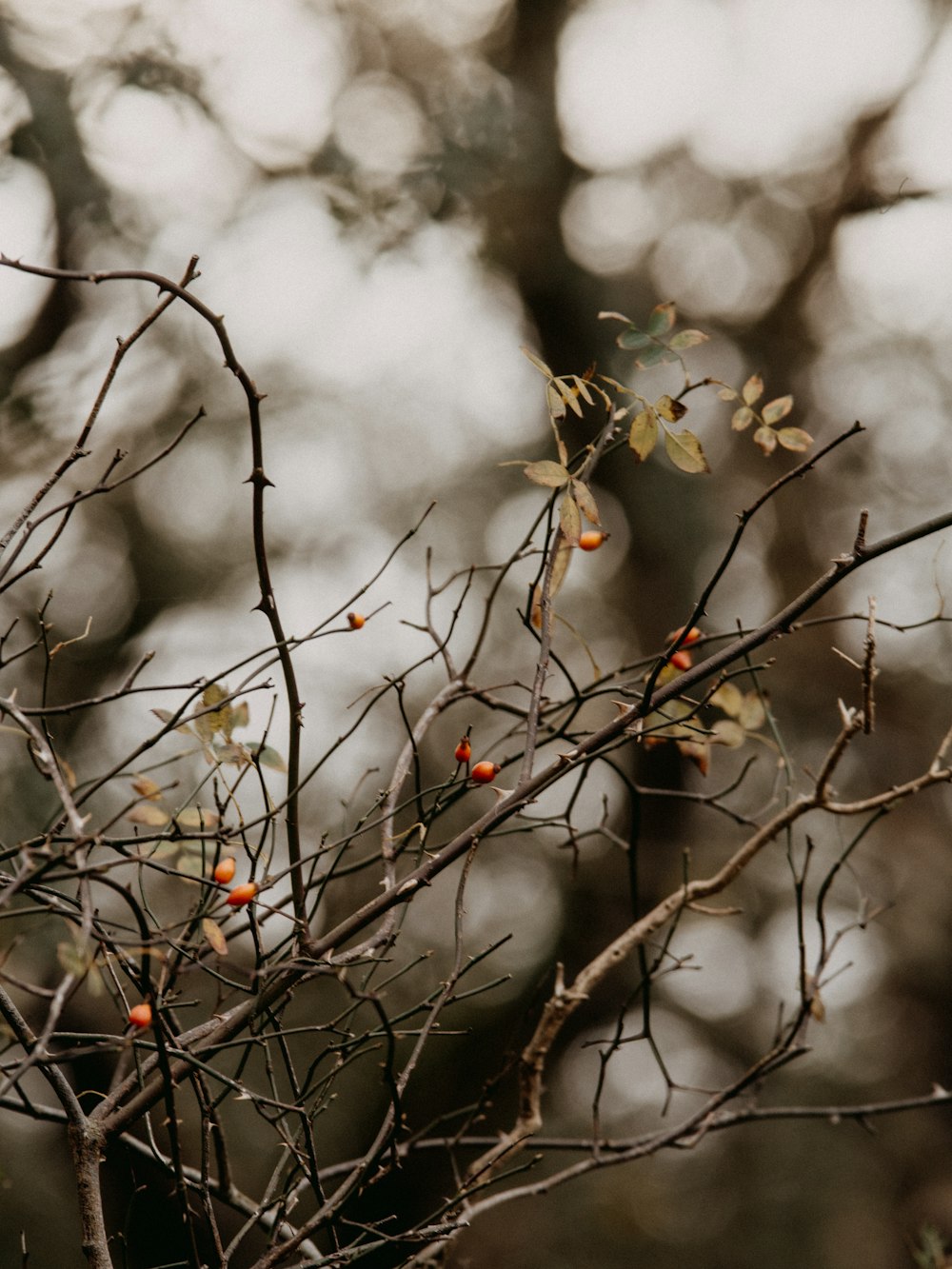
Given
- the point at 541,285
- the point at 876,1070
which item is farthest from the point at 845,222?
the point at 876,1070

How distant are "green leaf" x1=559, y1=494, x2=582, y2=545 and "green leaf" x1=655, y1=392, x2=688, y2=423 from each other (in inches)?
4.8

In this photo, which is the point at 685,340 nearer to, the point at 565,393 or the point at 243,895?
the point at 565,393

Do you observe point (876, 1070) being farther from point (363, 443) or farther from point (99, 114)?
point (99, 114)

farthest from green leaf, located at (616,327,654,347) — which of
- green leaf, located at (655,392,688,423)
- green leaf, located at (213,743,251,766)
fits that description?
green leaf, located at (213,743,251,766)

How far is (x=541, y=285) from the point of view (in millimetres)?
4953

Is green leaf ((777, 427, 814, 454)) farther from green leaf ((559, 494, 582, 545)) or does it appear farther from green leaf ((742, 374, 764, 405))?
green leaf ((559, 494, 582, 545))

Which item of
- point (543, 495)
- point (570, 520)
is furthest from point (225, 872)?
point (543, 495)

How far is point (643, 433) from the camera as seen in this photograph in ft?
3.07

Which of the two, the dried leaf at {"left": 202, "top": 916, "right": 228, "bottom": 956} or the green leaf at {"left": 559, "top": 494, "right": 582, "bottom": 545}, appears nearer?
the dried leaf at {"left": 202, "top": 916, "right": 228, "bottom": 956}

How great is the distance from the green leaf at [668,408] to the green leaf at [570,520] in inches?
4.8

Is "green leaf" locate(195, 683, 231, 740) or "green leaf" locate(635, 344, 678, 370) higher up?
"green leaf" locate(635, 344, 678, 370)

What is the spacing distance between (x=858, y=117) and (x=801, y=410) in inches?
51.8

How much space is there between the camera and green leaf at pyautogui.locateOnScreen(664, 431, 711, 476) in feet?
3.16

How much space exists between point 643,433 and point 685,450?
0.06 meters
